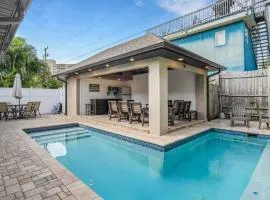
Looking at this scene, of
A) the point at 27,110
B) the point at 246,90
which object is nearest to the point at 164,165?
the point at 246,90

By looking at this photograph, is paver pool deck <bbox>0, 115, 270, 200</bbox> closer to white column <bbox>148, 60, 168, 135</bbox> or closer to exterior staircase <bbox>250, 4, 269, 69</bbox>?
white column <bbox>148, 60, 168, 135</bbox>

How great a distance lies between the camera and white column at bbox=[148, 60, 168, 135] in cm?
675

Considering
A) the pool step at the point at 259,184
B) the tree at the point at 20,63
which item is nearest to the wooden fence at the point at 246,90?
the pool step at the point at 259,184

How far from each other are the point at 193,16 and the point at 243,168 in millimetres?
12858

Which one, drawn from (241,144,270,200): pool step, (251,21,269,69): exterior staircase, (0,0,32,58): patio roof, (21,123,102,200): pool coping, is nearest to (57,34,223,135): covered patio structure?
(241,144,270,200): pool step

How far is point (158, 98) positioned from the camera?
22.2 feet

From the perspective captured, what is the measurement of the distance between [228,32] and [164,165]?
11222 mm

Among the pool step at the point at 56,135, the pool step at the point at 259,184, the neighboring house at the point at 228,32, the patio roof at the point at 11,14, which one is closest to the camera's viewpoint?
the pool step at the point at 259,184

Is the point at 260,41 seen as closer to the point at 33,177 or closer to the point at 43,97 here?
the point at 33,177

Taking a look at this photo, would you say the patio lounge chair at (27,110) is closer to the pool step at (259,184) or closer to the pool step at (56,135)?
the pool step at (56,135)

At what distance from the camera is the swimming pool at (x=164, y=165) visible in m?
3.61

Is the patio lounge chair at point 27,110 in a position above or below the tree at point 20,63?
below

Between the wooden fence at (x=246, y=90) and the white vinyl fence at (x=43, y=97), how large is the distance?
38.1ft

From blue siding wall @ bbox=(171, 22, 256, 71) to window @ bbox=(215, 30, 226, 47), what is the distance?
193 millimetres
